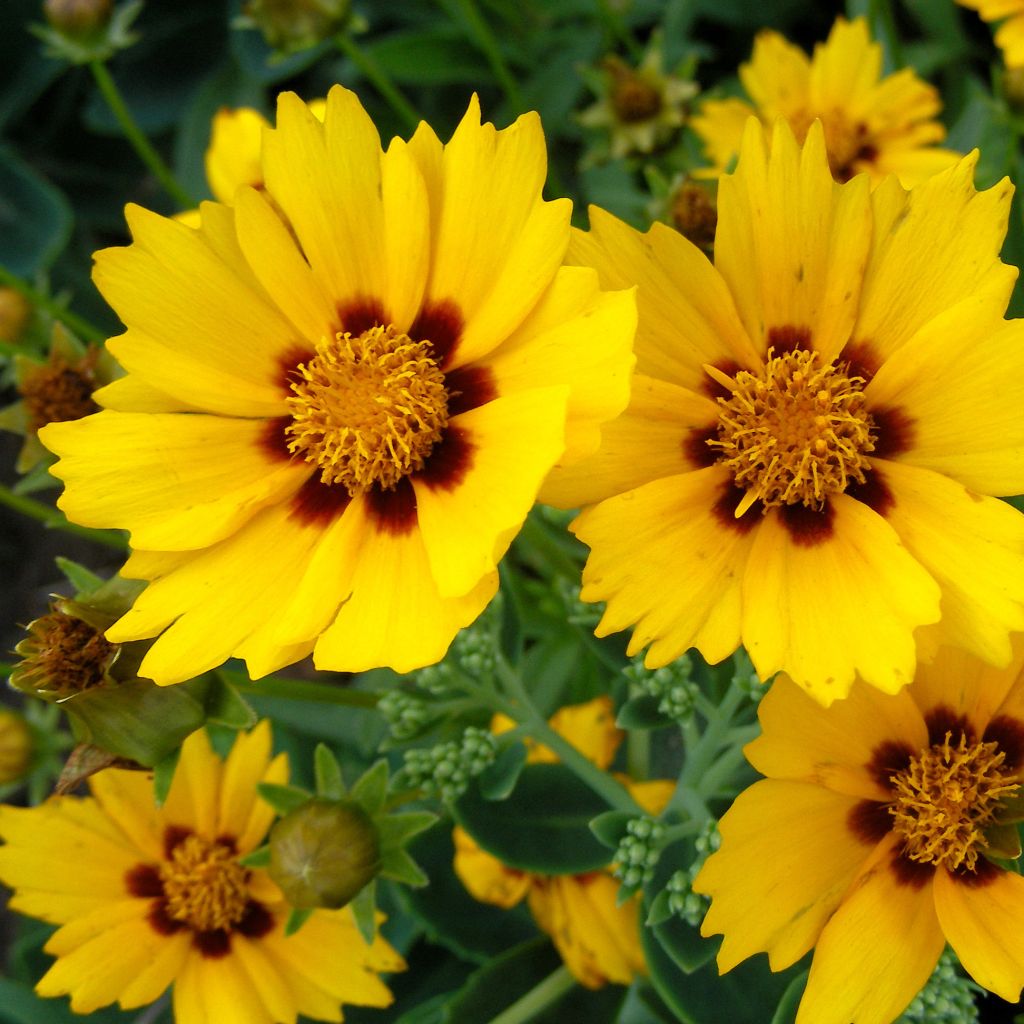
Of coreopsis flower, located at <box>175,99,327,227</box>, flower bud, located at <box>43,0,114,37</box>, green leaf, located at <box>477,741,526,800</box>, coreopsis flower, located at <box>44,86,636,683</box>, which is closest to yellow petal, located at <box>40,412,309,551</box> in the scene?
coreopsis flower, located at <box>44,86,636,683</box>

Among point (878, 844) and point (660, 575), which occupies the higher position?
point (660, 575)

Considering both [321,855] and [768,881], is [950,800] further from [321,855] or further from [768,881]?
[321,855]

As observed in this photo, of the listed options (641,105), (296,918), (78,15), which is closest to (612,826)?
Answer: (296,918)

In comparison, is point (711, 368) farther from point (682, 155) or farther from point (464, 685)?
point (682, 155)

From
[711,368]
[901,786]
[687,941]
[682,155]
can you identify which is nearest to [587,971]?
[687,941]

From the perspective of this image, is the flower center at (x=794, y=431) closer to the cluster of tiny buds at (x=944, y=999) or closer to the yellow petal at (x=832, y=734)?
the yellow petal at (x=832, y=734)
